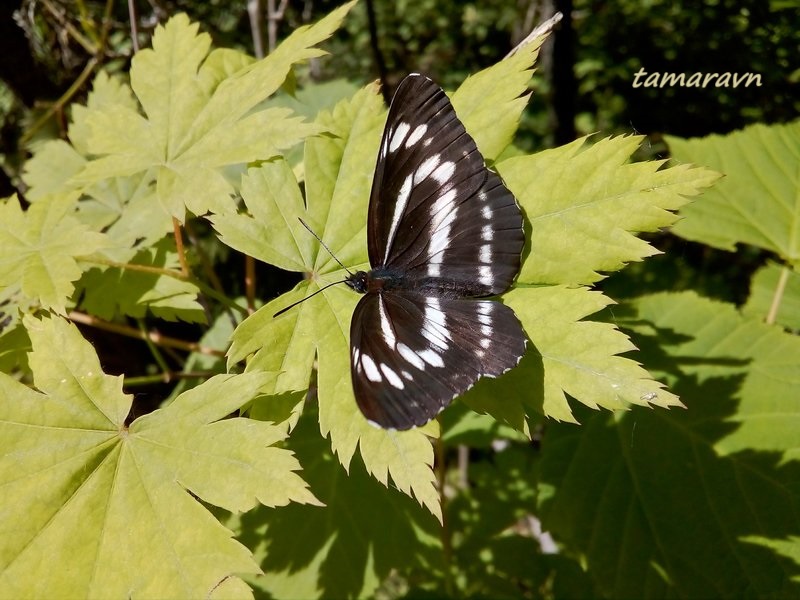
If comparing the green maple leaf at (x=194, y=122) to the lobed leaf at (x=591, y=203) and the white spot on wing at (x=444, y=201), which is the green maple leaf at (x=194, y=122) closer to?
the white spot on wing at (x=444, y=201)

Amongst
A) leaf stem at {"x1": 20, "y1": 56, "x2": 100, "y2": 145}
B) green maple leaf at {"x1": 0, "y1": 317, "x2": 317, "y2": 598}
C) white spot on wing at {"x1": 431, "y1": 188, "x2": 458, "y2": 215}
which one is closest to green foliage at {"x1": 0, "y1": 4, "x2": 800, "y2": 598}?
Result: green maple leaf at {"x1": 0, "y1": 317, "x2": 317, "y2": 598}

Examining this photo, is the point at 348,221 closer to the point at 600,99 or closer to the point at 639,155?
the point at 639,155

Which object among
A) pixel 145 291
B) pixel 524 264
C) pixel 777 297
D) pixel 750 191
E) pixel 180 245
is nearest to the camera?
pixel 524 264

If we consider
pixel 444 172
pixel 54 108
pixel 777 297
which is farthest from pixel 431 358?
pixel 54 108

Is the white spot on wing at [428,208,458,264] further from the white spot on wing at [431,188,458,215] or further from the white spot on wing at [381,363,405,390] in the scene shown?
the white spot on wing at [381,363,405,390]

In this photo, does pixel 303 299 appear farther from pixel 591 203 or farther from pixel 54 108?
pixel 54 108

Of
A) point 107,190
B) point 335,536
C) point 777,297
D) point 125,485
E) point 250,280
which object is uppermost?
point 107,190
